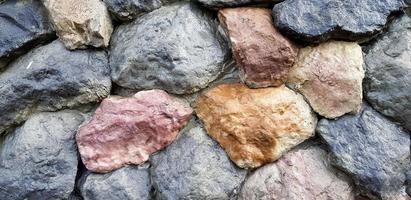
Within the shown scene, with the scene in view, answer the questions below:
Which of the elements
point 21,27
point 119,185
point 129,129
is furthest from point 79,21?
point 119,185

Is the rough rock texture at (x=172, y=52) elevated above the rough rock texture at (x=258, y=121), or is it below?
above

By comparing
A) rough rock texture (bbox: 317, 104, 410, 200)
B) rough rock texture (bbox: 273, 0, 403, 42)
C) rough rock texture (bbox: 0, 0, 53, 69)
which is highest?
rough rock texture (bbox: 273, 0, 403, 42)

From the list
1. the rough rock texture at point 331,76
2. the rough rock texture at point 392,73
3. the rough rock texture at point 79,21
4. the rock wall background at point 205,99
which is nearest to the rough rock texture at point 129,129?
the rock wall background at point 205,99

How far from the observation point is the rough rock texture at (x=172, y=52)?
2.79ft

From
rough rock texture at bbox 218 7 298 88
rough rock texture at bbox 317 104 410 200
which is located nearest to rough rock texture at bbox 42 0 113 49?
rough rock texture at bbox 218 7 298 88

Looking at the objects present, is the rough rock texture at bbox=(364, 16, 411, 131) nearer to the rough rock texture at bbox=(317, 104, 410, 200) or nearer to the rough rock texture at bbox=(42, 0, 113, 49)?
the rough rock texture at bbox=(317, 104, 410, 200)

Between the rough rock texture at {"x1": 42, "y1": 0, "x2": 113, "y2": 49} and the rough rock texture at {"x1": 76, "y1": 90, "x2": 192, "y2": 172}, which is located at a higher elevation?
the rough rock texture at {"x1": 42, "y1": 0, "x2": 113, "y2": 49}

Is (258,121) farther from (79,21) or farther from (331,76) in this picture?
(79,21)

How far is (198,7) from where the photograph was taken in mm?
886

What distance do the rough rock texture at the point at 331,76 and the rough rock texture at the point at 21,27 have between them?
1.69 feet

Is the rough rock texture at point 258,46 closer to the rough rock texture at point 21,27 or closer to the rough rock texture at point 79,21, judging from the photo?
the rough rock texture at point 79,21

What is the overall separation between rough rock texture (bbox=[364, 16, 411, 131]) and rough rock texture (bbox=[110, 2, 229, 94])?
0.28 m

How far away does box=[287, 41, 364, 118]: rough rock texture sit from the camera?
0.82 metres

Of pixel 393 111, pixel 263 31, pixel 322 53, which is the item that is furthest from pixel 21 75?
pixel 393 111
